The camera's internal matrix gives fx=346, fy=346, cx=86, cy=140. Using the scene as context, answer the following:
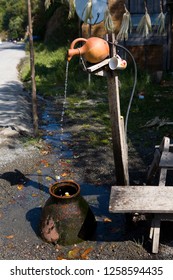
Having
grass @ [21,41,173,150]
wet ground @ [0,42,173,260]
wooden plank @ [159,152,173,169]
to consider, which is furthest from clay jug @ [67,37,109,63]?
grass @ [21,41,173,150]

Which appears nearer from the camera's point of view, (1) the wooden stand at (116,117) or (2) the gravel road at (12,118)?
(1) the wooden stand at (116,117)

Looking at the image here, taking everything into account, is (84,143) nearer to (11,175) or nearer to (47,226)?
(11,175)

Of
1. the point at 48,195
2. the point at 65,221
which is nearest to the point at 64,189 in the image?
the point at 65,221

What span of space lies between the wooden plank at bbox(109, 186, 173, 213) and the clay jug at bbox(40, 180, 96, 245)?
0.48 meters

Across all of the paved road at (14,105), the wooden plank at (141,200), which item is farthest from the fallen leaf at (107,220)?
the paved road at (14,105)

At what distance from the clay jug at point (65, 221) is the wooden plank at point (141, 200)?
483mm

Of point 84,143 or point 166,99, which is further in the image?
point 166,99

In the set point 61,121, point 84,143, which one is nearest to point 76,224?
point 84,143

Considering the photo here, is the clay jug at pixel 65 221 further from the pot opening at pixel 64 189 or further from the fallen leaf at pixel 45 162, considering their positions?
the fallen leaf at pixel 45 162

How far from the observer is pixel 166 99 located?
10.6 meters

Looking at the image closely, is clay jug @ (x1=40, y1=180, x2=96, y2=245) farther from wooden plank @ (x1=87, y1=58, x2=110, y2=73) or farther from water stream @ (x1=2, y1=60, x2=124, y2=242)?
wooden plank @ (x1=87, y1=58, x2=110, y2=73)

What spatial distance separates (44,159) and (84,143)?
114 cm

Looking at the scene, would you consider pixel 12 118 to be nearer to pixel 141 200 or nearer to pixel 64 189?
pixel 64 189

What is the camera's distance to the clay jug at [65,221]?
13.6 ft
